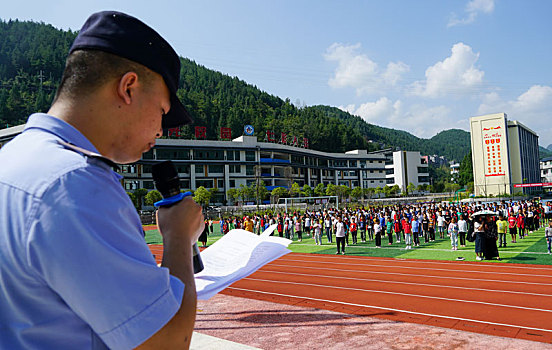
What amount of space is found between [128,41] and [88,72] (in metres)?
0.14

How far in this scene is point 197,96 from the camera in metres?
106

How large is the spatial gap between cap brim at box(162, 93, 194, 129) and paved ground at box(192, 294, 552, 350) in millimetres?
4381

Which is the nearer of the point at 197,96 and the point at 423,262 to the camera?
the point at 423,262

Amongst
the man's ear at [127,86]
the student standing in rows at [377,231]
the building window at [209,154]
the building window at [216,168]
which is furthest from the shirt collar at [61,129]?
the building window at [216,168]

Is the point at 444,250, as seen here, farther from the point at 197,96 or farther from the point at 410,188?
the point at 197,96

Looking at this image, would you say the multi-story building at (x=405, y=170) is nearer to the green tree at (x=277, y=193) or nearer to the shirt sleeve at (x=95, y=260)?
the green tree at (x=277, y=193)

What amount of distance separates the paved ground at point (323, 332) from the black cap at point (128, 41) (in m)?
4.71

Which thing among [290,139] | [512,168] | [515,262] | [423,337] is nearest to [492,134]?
[512,168]

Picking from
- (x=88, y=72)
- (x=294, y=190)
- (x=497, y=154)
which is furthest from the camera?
(x=294, y=190)

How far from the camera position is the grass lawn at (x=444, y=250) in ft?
52.8

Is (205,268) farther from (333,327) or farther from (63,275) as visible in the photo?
(333,327)

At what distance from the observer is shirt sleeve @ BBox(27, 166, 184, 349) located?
2.58 feet

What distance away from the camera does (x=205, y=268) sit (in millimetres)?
2018

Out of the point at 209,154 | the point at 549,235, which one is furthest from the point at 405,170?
the point at 549,235
